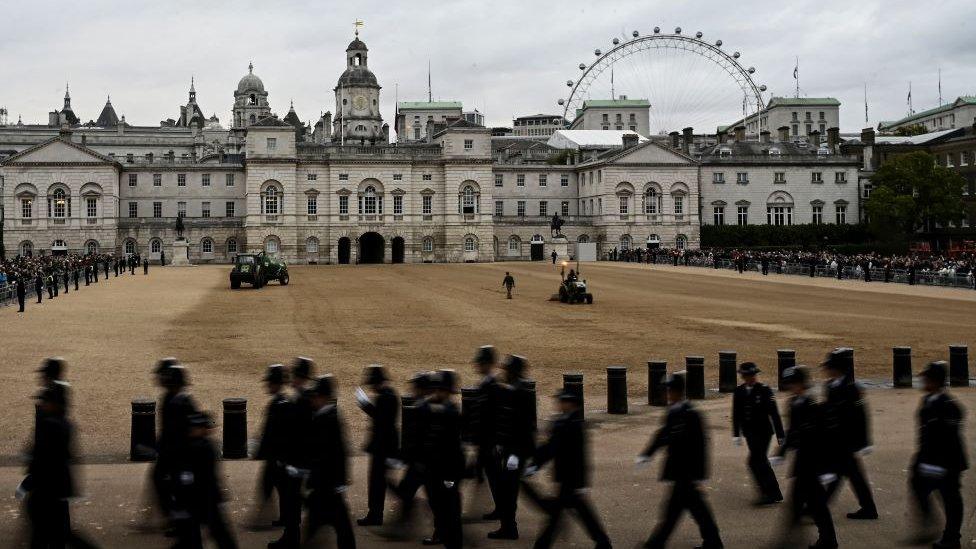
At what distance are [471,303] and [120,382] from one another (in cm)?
2377

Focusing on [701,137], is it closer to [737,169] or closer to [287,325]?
[737,169]

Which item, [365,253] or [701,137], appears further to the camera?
[701,137]

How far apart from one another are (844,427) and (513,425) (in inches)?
147

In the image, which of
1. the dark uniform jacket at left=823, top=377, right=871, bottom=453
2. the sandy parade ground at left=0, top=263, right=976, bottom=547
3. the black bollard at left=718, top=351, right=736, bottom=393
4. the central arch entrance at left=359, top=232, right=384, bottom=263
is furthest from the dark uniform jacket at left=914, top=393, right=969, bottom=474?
the central arch entrance at left=359, top=232, right=384, bottom=263

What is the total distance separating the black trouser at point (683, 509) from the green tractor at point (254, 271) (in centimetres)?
4871

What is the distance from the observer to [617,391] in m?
18.9

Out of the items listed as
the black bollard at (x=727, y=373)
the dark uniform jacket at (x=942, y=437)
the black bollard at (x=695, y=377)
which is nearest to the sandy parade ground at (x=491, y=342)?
the black bollard at (x=695, y=377)

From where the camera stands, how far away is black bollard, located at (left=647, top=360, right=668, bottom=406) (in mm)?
19578

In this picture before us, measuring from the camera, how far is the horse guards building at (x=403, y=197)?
325 feet

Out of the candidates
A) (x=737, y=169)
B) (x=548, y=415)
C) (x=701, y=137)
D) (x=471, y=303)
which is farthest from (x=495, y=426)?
(x=701, y=137)

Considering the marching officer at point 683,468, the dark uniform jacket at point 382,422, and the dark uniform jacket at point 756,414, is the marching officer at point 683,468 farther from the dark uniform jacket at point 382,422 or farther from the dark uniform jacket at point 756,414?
the dark uniform jacket at point 382,422

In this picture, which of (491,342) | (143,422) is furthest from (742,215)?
(143,422)

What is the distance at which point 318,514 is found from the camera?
10992mm

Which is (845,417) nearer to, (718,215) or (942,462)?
(942,462)
